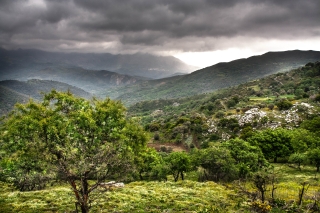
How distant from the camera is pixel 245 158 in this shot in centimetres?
4897

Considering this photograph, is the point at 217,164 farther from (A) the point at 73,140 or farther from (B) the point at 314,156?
(A) the point at 73,140

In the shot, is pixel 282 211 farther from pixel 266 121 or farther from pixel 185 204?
pixel 266 121

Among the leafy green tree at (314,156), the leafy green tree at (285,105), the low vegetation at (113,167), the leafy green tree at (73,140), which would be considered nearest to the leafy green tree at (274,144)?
the low vegetation at (113,167)

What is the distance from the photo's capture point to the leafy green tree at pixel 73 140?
58.8ft

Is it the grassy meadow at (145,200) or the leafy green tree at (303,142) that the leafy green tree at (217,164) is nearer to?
the grassy meadow at (145,200)

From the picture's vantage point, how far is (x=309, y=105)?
111 m

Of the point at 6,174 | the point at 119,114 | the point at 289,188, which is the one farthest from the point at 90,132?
the point at 289,188

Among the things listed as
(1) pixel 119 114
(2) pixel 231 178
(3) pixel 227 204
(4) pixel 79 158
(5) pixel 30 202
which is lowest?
(2) pixel 231 178

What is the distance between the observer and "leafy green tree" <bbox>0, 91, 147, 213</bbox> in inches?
706

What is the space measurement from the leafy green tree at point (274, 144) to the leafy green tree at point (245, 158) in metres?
14.1

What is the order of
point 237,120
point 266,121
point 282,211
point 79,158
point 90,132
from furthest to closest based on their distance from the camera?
point 237,120 → point 266,121 → point 90,132 → point 282,211 → point 79,158

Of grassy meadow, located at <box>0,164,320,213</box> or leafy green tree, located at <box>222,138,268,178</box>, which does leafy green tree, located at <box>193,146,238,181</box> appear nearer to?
leafy green tree, located at <box>222,138,268,178</box>

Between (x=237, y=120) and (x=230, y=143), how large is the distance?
67.6 m

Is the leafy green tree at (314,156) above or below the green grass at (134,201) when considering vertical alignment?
below
